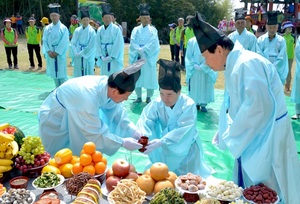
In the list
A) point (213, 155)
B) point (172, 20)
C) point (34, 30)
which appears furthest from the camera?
point (172, 20)

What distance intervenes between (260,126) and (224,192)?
1.64 feet

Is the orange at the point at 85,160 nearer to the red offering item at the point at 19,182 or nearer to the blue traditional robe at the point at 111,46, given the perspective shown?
the red offering item at the point at 19,182

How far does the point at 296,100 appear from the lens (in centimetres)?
621

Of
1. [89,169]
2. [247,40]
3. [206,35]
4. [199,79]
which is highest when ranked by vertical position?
[206,35]

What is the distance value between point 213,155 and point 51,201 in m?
2.93

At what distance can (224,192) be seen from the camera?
2107mm

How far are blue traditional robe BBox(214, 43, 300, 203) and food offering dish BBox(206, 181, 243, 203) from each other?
10.4 inches

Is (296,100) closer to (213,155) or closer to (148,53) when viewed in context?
(213,155)

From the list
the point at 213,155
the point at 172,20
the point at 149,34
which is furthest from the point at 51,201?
the point at 172,20

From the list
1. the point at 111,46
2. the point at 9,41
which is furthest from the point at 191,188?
the point at 9,41

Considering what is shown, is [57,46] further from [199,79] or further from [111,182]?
[111,182]

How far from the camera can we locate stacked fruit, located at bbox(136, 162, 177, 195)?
7.48 feet

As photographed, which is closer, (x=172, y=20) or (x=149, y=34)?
(x=149, y=34)

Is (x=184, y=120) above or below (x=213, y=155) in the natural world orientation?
above
